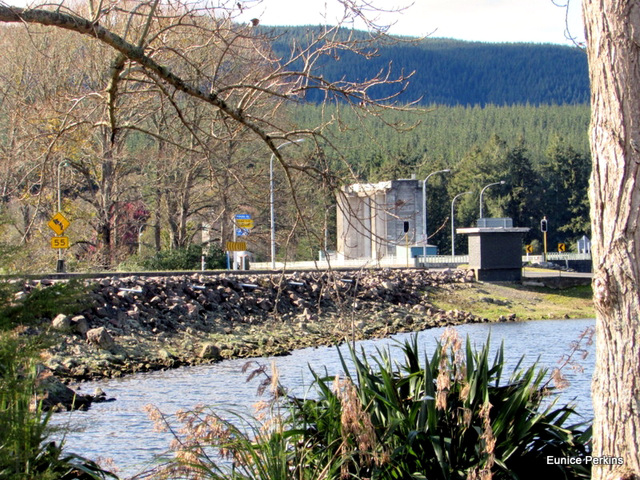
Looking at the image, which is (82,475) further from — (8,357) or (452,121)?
(452,121)

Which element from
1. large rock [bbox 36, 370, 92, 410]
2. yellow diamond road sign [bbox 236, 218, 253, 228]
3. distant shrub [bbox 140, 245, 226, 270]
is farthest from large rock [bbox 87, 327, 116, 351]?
distant shrub [bbox 140, 245, 226, 270]

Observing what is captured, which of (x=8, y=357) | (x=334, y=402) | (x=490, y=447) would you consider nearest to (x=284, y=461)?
(x=334, y=402)

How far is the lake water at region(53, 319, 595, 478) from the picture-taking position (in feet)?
34.8

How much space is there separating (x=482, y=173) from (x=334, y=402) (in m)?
81.7

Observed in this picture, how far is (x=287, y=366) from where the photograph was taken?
17.8m

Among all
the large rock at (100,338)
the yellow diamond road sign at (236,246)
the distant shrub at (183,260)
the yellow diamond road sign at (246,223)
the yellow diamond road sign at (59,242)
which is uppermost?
the yellow diamond road sign at (246,223)

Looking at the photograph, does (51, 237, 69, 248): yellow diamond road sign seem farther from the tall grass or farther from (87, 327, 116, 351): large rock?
the tall grass

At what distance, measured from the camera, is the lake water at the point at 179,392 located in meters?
10.6

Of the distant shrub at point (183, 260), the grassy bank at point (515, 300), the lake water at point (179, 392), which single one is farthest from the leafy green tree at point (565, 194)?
the lake water at point (179, 392)

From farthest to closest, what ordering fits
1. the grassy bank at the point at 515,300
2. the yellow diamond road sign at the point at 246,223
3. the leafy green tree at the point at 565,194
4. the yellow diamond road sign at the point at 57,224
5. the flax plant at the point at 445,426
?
the leafy green tree at the point at 565,194, the grassy bank at the point at 515,300, the yellow diamond road sign at the point at 57,224, the yellow diamond road sign at the point at 246,223, the flax plant at the point at 445,426

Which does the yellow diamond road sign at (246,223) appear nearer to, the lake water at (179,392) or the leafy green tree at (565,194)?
the lake water at (179,392)

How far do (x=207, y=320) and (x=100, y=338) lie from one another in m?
5.55

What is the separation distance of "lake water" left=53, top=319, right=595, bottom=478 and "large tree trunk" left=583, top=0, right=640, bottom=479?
243 cm

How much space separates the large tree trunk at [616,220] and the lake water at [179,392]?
95.7 inches
